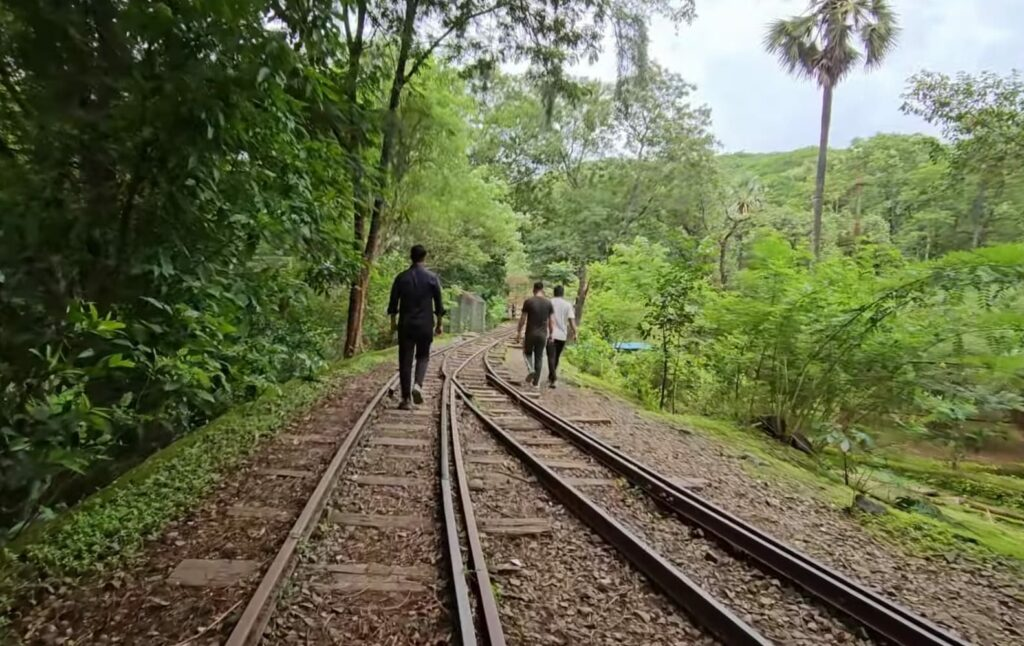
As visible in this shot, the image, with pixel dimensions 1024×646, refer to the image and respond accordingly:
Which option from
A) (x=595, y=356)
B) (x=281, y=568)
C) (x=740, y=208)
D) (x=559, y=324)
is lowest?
A: (x=281, y=568)

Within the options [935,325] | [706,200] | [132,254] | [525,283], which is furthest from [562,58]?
[525,283]

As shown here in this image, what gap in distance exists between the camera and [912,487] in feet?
23.6

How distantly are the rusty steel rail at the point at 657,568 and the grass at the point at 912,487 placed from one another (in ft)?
7.14

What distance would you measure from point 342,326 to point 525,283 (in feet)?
107

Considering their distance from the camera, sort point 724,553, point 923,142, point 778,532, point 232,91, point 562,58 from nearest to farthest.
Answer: point 232,91, point 724,553, point 778,532, point 562,58, point 923,142

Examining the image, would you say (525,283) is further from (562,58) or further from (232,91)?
(232,91)

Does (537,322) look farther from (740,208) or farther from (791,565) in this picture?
(740,208)

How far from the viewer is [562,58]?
1039cm

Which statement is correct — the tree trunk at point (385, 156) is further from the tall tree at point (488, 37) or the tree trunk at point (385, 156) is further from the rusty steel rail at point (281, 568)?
the rusty steel rail at point (281, 568)

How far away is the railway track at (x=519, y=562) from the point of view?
2.40m

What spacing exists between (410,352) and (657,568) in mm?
4351

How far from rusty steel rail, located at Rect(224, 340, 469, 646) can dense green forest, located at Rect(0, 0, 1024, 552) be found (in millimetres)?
1003

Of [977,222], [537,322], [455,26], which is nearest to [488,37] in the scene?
[455,26]

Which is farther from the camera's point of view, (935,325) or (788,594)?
(935,325)
